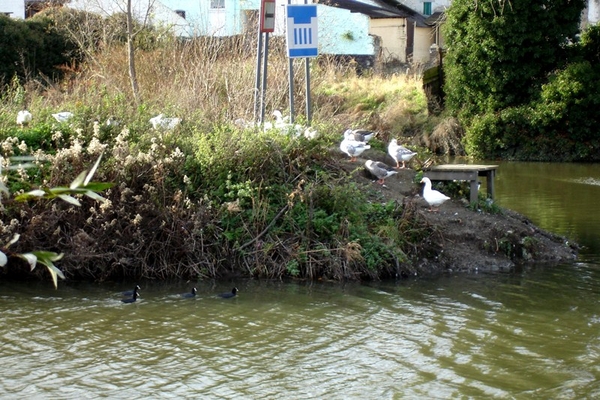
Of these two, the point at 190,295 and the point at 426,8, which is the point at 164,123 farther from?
the point at 426,8

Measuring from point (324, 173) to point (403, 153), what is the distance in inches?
88.5

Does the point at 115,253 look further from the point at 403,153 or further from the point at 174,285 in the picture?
the point at 403,153

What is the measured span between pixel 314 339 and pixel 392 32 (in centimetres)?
4684

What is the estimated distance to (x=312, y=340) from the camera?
9.45 m

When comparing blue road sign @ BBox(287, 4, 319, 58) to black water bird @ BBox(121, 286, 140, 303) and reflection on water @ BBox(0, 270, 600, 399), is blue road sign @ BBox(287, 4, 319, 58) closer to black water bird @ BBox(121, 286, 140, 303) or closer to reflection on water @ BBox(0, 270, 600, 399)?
reflection on water @ BBox(0, 270, 600, 399)

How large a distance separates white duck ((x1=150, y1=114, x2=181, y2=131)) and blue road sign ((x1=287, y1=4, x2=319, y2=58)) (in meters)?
2.21

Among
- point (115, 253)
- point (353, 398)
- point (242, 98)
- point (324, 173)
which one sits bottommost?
point (353, 398)

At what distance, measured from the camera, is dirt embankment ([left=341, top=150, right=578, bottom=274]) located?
12.9 meters

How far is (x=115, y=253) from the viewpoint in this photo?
11.9 metres

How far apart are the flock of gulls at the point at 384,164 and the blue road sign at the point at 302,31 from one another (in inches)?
62.8

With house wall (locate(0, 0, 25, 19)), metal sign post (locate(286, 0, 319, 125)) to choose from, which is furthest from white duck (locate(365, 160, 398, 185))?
house wall (locate(0, 0, 25, 19))

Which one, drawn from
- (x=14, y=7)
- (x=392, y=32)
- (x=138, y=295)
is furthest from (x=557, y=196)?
(x=14, y=7)

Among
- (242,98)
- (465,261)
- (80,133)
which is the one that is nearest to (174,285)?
(80,133)

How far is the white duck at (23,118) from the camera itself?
44.1 feet
